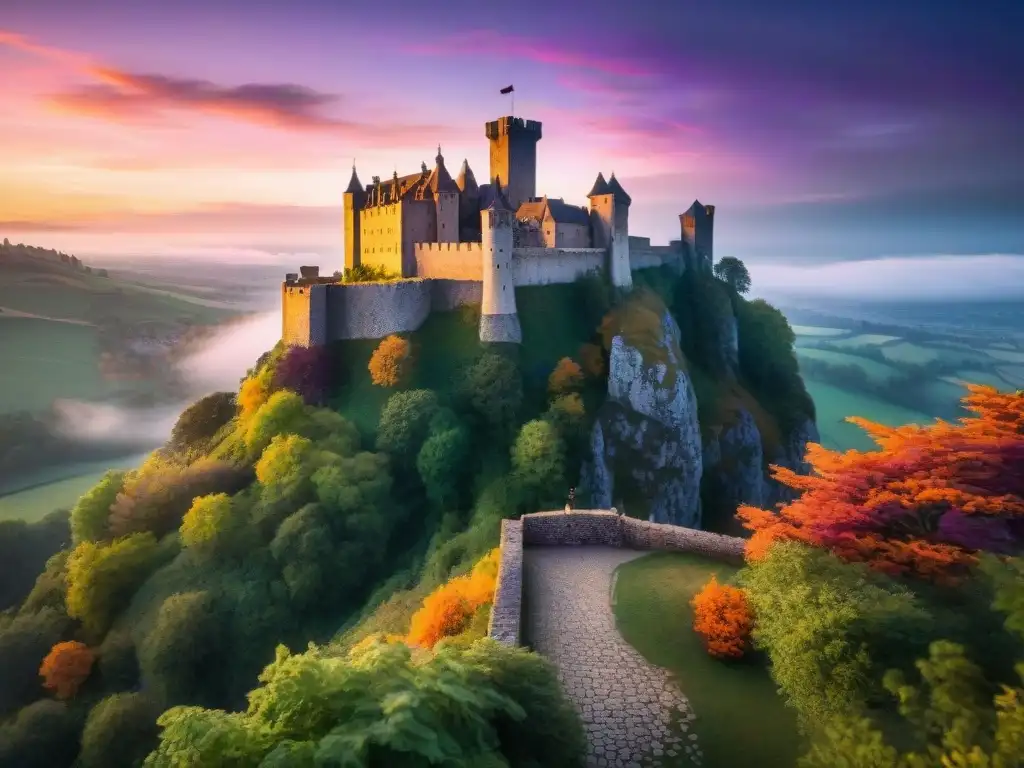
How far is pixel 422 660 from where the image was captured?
9.79 metres

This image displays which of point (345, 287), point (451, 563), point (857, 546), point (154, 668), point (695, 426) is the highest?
point (345, 287)

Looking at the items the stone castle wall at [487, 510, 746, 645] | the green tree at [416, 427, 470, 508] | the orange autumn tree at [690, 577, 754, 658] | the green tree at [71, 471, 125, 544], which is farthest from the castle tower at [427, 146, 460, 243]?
the orange autumn tree at [690, 577, 754, 658]

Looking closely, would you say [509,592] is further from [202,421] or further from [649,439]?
[202,421]

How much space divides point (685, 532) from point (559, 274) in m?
27.0

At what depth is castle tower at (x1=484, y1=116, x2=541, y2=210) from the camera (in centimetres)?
4959

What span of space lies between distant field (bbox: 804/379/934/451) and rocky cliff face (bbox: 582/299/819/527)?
78.9 ft

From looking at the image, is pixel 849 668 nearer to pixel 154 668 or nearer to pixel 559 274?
pixel 154 668

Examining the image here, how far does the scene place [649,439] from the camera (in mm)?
39938

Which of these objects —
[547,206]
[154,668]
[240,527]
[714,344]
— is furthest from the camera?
[714,344]

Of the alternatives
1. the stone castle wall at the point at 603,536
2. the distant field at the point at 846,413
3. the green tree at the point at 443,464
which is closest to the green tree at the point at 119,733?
the green tree at the point at 443,464

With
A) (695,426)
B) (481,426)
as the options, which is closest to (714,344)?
(695,426)

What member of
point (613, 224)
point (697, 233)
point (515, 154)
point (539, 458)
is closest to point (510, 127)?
point (515, 154)

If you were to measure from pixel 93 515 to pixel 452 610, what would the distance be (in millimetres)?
29210

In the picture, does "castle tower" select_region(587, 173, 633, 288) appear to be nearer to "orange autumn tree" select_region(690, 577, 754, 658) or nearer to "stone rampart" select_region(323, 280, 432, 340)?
"stone rampart" select_region(323, 280, 432, 340)
